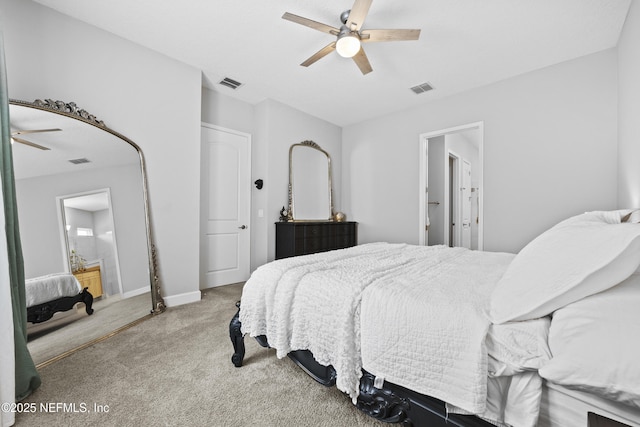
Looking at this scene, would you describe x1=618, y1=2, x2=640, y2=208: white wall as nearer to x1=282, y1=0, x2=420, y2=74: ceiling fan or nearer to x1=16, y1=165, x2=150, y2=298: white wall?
x1=282, y1=0, x2=420, y2=74: ceiling fan

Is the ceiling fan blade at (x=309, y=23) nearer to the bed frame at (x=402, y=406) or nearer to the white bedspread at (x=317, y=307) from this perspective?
the white bedspread at (x=317, y=307)

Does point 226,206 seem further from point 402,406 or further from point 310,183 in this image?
point 402,406

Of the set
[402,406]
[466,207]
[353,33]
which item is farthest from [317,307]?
[466,207]

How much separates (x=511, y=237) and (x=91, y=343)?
434 centimetres

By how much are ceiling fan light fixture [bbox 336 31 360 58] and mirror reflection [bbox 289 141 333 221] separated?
2082mm

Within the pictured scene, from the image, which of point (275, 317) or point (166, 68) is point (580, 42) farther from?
point (166, 68)

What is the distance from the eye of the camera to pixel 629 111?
2168 mm

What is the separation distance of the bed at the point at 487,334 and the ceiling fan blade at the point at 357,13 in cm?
185

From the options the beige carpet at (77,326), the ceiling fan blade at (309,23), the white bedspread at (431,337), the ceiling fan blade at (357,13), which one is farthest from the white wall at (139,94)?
the white bedspread at (431,337)

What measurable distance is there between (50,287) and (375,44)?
11.1 ft

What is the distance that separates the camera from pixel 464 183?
529 cm

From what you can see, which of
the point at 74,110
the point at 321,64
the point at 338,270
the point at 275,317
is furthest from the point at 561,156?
the point at 74,110

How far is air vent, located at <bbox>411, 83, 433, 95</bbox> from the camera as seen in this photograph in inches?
133

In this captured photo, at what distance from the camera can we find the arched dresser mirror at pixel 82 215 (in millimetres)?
1726
